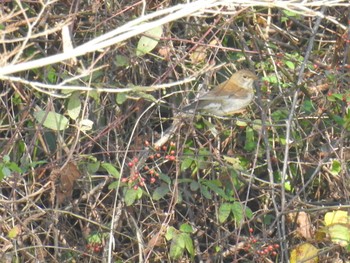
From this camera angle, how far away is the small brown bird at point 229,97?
579cm

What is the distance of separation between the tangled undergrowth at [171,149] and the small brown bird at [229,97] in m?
0.09

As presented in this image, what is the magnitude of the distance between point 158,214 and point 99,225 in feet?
1.19

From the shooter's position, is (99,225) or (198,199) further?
(198,199)

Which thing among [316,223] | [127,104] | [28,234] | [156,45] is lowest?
[316,223]

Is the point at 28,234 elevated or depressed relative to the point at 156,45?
depressed

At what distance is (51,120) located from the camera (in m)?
5.18

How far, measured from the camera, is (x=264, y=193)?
6.08 metres

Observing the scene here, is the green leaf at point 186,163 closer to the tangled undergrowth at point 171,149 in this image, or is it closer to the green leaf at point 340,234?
the tangled undergrowth at point 171,149

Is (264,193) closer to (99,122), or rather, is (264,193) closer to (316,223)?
(316,223)

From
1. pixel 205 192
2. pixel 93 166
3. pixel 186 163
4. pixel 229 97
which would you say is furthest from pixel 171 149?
pixel 93 166

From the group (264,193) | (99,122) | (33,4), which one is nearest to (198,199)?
(264,193)

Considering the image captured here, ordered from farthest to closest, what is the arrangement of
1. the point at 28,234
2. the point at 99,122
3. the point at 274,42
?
the point at 274,42
the point at 99,122
the point at 28,234

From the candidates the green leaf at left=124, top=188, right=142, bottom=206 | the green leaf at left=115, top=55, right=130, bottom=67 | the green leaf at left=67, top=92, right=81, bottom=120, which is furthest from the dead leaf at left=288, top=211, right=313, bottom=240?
the green leaf at left=67, top=92, right=81, bottom=120

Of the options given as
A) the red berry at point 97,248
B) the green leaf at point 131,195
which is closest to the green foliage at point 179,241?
the green leaf at point 131,195
